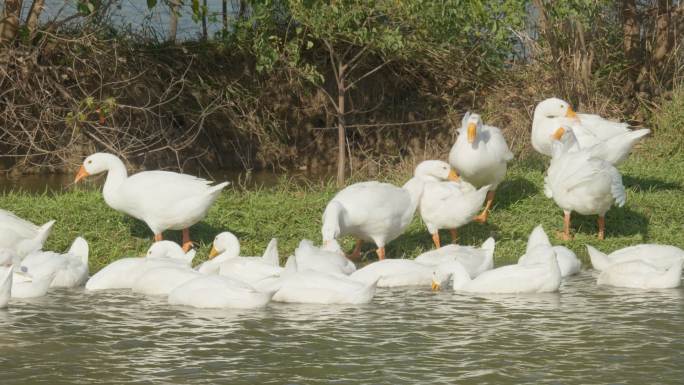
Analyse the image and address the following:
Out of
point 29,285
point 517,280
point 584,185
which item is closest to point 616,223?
point 584,185

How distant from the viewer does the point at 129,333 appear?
6277 millimetres

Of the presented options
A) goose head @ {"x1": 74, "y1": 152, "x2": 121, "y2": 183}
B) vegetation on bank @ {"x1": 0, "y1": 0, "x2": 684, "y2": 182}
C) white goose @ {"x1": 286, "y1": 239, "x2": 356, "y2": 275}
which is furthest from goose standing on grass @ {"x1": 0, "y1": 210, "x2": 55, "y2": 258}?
vegetation on bank @ {"x1": 0, "y1": 0, "x2": 684, "y2": 182}

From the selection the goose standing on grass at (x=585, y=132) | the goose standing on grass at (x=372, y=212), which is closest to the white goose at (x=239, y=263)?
the goose standing on grass at (x=372, y=212)

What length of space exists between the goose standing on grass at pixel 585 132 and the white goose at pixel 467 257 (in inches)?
96.9

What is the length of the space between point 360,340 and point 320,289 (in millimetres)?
1098

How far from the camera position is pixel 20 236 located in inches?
340

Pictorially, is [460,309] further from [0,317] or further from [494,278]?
[0,317]

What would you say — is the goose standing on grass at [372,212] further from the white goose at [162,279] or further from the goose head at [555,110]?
the goose head at [555,110]

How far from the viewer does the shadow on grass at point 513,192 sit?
10.8 metres

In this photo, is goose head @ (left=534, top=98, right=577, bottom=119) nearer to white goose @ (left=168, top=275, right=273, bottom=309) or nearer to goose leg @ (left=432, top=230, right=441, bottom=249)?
goose leg @ (left=432, top=230, right=441, bottom=249)

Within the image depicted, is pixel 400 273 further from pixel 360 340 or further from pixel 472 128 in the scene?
pixel 472 128

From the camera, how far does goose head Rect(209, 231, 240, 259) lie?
843 cm

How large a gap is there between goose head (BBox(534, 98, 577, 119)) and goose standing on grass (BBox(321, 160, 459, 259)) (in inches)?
104

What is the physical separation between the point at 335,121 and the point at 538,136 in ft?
18.0
